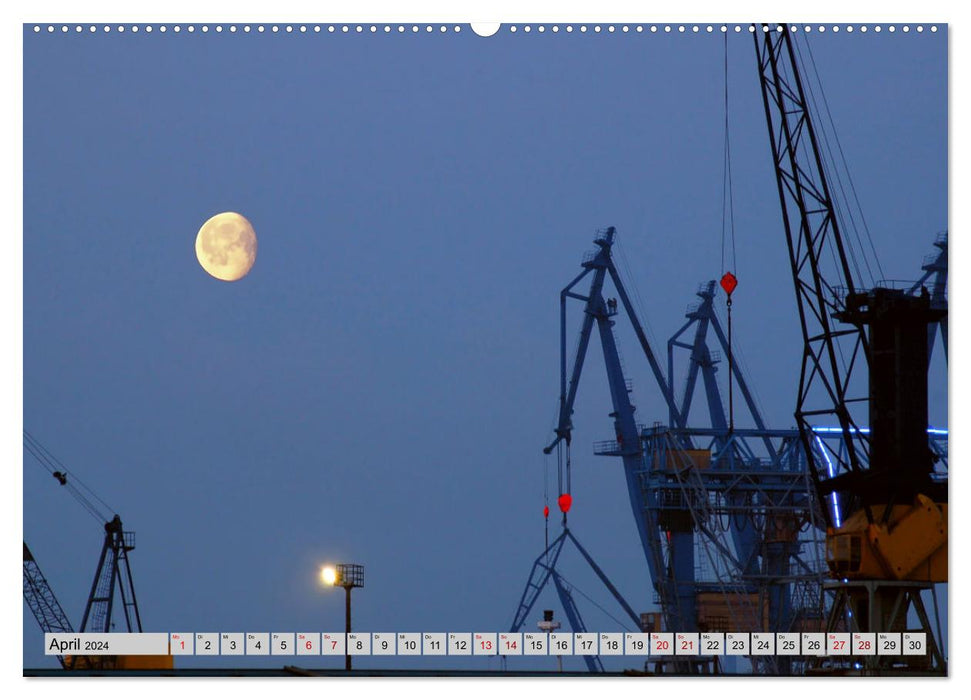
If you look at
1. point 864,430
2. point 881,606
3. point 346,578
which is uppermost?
point 864,430

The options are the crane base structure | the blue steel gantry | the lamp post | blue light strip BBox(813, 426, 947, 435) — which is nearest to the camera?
the lamp post

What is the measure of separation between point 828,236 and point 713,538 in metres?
29.3

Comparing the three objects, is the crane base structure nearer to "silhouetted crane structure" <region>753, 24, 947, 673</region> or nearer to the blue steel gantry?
"silhouetted crane structure" <region>753, 24, 947, 673</region>

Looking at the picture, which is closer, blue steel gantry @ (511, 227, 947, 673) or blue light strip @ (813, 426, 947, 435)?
blue light strip @ (813, 426, 947, 435)

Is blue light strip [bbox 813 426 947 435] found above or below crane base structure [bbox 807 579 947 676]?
above

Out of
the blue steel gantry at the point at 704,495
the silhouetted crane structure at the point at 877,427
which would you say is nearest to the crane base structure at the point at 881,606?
the silhouetted crane structure at the point at 877,427

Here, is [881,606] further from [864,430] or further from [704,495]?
[704,495]

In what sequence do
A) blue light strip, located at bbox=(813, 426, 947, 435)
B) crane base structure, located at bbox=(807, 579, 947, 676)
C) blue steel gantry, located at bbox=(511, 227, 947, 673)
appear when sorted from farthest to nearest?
blue steel gantry, located at bbox=(511, 227, 947, 673), crane base structure, located at bbox=(807, 579, 947, 676), blue light strip, located at bbox=(813, 426, 947, 435)

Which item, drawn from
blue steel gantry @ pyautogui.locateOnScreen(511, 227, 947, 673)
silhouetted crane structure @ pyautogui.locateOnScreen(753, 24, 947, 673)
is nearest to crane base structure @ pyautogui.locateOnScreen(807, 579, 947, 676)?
silhouetted crane structure @ pyautogui.locateOnScreen(753, 24, 947, 673)

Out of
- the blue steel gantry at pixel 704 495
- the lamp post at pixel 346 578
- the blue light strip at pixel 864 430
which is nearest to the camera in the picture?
the lamp post at pixel 346 578

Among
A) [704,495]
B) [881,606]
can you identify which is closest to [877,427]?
[881,606]

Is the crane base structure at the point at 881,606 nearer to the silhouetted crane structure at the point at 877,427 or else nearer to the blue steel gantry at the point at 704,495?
the silhouetted crane structure at the point at 877,427

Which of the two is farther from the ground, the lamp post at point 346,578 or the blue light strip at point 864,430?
the blue light strip at point 864,430
